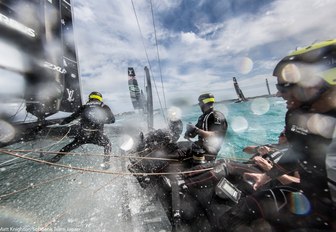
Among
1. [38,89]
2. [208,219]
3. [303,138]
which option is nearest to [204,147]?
[208,219]

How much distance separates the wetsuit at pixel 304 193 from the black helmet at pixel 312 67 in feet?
0.97

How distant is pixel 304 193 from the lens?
66.7 inches

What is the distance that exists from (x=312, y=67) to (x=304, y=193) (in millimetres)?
1303

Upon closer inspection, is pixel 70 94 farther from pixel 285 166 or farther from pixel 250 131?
pixel 250 131

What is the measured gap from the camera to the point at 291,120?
1.82 meters

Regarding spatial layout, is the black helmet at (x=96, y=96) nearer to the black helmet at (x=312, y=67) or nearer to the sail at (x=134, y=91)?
the black helmet at (x=312, y=67)

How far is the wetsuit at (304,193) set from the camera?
1.46m

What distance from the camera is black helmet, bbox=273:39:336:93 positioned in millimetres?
1392

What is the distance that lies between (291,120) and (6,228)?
5059 millimetres

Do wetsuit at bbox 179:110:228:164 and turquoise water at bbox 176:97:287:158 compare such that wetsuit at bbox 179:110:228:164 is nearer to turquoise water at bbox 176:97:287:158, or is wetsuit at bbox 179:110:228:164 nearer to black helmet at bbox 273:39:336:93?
black helmet at bbox 273:39:336:93

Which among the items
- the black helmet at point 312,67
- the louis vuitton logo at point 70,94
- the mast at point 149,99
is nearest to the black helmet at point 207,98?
the black helmet at point 312,67

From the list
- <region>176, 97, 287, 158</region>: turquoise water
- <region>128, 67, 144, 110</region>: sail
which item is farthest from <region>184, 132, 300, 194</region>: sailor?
<region>128, 67, 144, 110</region>: sail

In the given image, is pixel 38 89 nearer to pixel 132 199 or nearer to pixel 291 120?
pixel 132 199

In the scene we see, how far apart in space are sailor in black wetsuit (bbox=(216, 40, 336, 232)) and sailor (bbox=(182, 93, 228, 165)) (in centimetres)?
177
